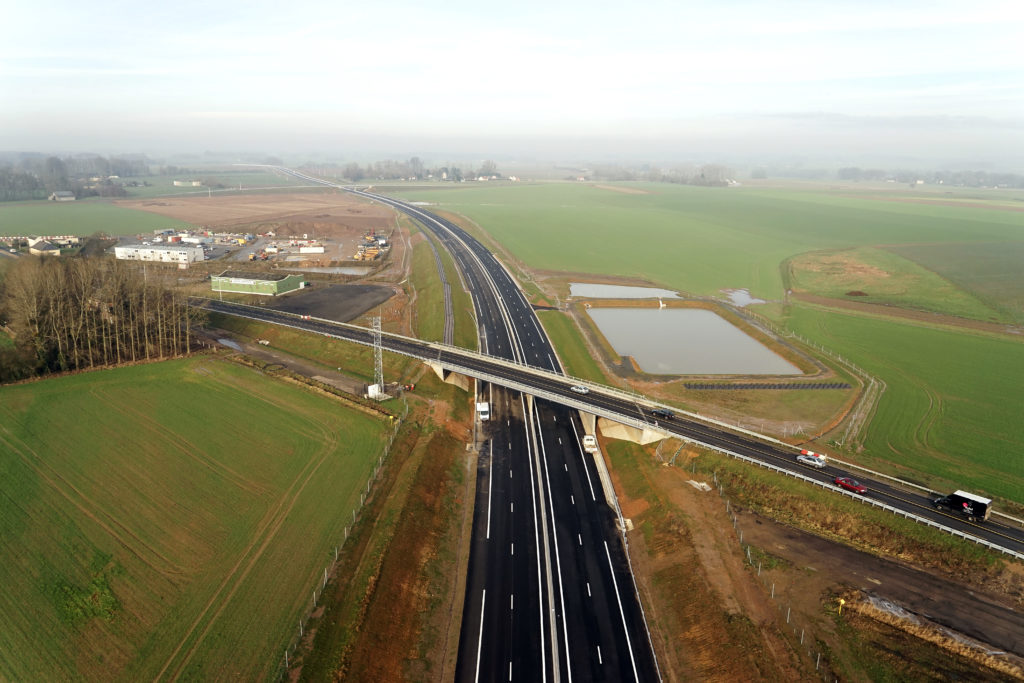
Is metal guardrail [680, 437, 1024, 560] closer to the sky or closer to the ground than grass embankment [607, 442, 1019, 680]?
closer to the sky

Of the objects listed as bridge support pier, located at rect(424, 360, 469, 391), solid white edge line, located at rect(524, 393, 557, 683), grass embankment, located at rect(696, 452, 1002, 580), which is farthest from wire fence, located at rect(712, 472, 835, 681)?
bridge support pier, located at rect(424, 360, 469, 391)

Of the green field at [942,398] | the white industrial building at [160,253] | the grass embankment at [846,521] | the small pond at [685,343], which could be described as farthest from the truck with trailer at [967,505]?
the white industrial building at [160,253]

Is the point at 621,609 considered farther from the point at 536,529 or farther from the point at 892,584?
the point at 892,584

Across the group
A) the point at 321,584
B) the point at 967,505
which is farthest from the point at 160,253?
the point at 967,505

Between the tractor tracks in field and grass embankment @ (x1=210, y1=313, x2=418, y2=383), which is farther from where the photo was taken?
grass embankment @ (x1=210, y1=313, x2=418, y2=383)

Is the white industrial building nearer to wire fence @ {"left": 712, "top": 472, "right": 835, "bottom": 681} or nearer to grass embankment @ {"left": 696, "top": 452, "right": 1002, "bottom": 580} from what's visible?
grass embankment @ {"left": 696, "top": 452, "right": 1002, "bottom": 580}

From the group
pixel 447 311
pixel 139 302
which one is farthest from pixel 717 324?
pixel 139 302

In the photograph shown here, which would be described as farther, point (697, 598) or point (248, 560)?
point (248, 560)
